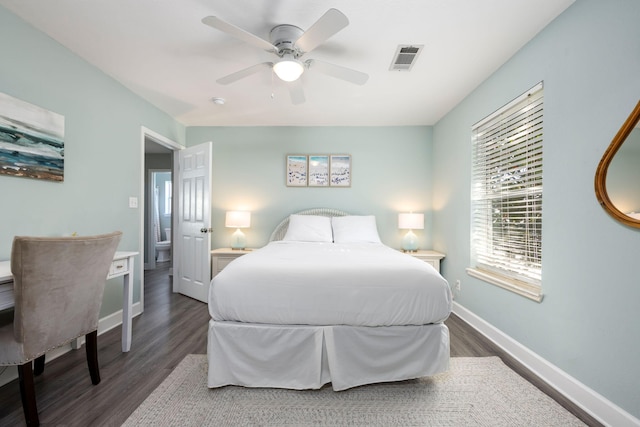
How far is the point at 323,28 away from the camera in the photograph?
5.68 ft

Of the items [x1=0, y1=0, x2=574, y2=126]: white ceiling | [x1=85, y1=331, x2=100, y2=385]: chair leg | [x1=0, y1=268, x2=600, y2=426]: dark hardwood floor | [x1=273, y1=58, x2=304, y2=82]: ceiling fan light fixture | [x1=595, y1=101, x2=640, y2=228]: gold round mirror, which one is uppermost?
[x1=0, y1=0, x2=574, y2=126]: white ceiling

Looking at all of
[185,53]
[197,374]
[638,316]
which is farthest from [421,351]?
[185,53]

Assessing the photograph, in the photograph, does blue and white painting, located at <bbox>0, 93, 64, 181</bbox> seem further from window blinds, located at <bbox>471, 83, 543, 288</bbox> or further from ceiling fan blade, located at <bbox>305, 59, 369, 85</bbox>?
window blinds, located at <bbox>471, 83, 543, 288</bbox>

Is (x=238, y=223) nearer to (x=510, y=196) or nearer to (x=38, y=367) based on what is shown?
(x=38, y=367)

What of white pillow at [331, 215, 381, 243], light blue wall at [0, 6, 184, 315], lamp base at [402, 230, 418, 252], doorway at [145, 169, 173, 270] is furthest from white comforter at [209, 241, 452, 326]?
doorway at [145, 169, 173, 270]

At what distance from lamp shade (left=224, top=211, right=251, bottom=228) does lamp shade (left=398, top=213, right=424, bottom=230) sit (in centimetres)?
217

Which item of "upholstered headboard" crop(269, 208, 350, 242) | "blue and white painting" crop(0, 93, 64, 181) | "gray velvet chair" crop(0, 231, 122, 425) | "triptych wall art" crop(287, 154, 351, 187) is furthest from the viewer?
"triptych wall art" crop(287, 154, 351, 187)

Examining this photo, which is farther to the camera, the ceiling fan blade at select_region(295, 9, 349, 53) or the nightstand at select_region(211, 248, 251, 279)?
the nightstand at select_region(211, 248, 251, 279)

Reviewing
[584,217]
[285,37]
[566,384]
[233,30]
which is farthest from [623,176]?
[233,30]

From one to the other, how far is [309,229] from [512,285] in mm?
2235

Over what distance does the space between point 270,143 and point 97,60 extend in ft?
7.24

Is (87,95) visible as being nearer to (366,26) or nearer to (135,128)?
(135,128)

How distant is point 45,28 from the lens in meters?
2.13

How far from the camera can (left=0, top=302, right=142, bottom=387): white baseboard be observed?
6.16 feet
